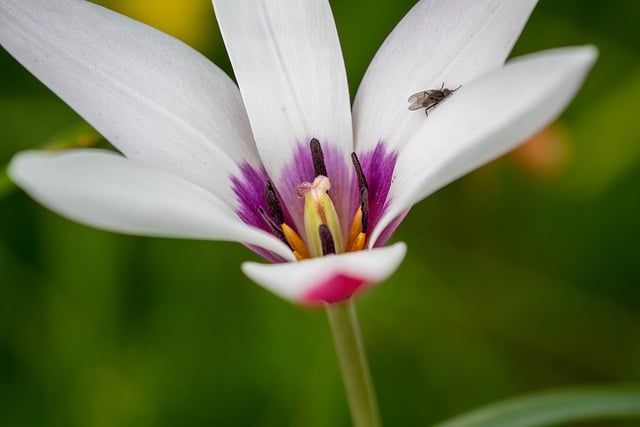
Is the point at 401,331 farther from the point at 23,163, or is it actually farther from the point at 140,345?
the point at 23,163

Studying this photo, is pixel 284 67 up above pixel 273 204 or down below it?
above

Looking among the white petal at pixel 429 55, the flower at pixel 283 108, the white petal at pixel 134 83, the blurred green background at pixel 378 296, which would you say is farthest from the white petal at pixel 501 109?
the blurred green background at pixel 378 296

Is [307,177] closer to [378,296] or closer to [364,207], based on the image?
[364,207]

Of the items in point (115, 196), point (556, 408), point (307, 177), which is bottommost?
point (556, 408)

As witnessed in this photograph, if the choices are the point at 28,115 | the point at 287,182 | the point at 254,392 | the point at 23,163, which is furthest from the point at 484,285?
the point at 23,163

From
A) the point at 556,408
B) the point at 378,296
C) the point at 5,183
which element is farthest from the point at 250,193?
the point at 378,296

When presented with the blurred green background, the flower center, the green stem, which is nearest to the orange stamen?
the flower center
